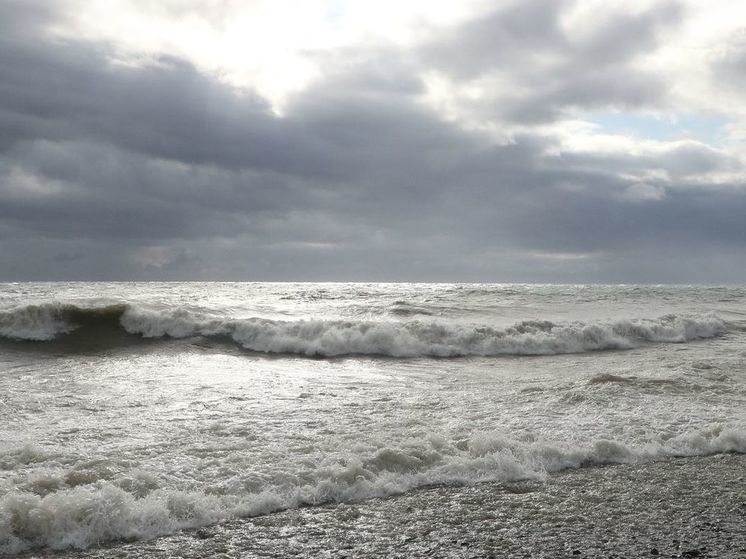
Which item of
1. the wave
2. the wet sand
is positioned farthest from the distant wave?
the wet sand

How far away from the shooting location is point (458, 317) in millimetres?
21109

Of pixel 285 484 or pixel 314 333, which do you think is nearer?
pixel 285 484

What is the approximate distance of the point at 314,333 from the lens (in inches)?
616

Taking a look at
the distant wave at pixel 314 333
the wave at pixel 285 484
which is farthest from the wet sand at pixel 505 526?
the distant wave at pixel 314 333

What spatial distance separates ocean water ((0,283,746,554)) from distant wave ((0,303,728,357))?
61 mm

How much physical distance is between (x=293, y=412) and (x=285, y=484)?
2.61m

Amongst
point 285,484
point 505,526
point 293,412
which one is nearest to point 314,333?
point 293,412

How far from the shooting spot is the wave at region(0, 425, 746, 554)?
3.77 m

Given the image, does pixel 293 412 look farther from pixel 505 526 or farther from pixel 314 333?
pixel 314 333

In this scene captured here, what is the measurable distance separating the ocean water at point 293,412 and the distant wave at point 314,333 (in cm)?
6

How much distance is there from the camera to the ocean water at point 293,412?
171 inches

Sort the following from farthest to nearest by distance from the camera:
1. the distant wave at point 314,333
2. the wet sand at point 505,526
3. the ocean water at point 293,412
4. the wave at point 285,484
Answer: the distant wave at point 314,333, the ocean water at point 293,412, the wave at point 285,484, the wet sand at point 505,526

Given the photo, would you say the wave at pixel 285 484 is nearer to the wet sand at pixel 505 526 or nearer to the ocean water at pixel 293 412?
the ocean water at pixel 293 412

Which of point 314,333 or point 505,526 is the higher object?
point 314,333
